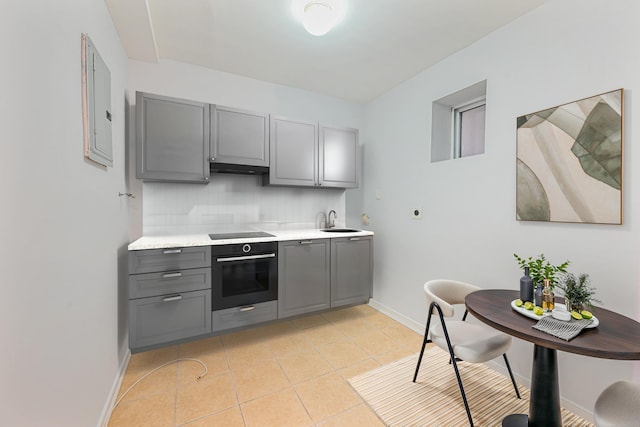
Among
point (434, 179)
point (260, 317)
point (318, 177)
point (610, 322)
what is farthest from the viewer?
point (318, 177)

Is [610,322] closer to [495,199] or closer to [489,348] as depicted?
[489,348]

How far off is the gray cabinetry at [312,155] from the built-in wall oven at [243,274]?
29.9 inches

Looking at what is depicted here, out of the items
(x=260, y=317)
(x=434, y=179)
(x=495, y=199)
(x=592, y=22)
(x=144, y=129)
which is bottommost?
(x=260, y=317)

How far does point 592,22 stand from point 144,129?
10.5 feet

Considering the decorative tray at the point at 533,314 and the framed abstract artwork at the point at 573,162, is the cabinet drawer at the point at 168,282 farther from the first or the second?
the framed abstract artwork at the point at 573,162

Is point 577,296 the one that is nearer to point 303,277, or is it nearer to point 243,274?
point 303,277

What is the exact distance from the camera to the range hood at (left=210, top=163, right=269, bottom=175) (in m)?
2.56

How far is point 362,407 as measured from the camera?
1.74 metres

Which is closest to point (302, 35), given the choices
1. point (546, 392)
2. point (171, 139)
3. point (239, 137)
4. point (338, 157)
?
point (239, 137)

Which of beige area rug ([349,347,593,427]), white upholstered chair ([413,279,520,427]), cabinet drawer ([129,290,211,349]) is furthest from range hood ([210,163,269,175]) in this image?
beige area rug ([349,347,593,427])

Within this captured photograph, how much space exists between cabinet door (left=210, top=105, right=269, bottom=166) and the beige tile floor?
5.73 feet

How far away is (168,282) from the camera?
2.08 m

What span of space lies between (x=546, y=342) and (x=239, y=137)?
2587mm

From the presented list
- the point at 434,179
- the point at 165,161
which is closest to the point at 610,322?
the point at 434,179
